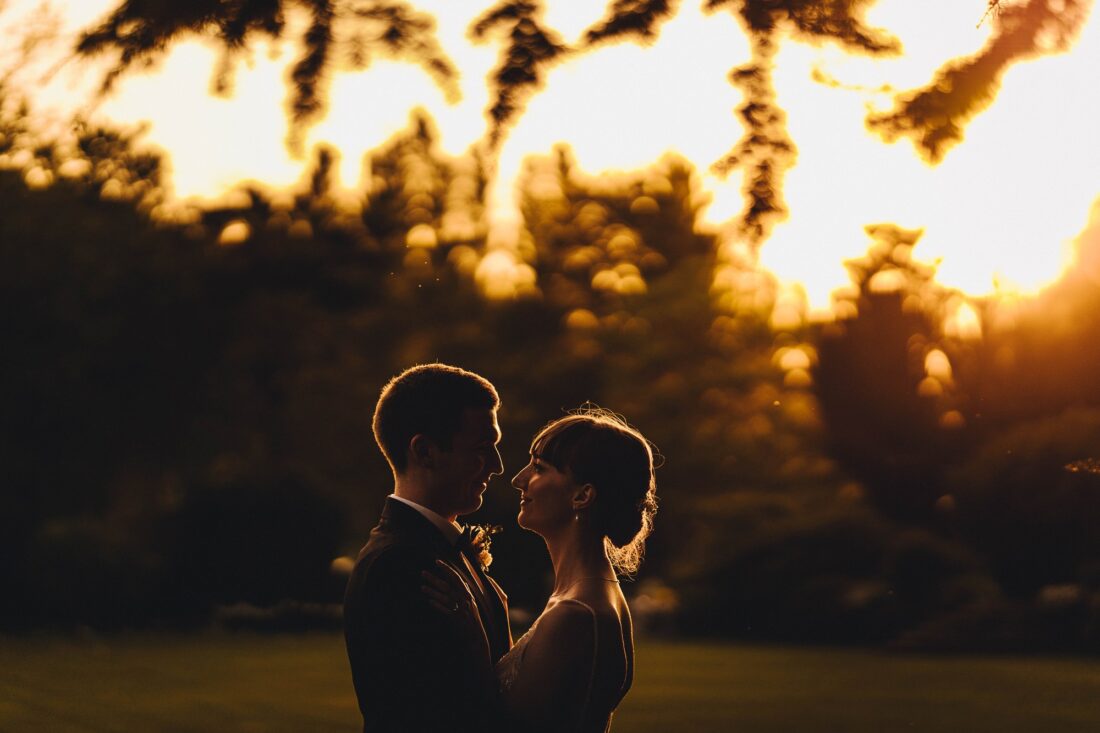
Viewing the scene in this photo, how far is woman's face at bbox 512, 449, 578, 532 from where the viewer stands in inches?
162

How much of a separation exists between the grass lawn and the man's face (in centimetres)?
1122

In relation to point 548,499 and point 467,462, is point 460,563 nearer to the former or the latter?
point 467,462

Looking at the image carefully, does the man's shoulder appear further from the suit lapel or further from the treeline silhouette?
the treeline silhouette

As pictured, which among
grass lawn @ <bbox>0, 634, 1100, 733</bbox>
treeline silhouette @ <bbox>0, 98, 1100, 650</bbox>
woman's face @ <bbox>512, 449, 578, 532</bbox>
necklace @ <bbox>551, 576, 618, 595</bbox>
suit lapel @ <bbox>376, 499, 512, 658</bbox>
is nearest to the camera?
suit lapel @ <bbox>376, 499, 512, 658</bbox>

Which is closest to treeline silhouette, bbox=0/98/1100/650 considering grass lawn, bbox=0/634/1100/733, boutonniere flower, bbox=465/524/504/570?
grass lawn, bbox=0/634/1100/733

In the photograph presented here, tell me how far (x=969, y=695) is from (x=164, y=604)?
16.2 meters

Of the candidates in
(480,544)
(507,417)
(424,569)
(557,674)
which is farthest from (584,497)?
(507,417)

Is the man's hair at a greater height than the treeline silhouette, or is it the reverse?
the treeline silhouette

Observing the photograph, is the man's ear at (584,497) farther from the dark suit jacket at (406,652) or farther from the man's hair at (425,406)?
the dark suit jacket at (406,652)

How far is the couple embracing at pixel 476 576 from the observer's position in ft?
11.2

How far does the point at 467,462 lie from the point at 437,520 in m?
0.21

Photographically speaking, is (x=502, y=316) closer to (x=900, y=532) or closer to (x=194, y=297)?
(x=194, y=297)

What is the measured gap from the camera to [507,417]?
32812 mm

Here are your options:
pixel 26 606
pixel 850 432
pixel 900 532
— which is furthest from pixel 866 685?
pixel 26 606
